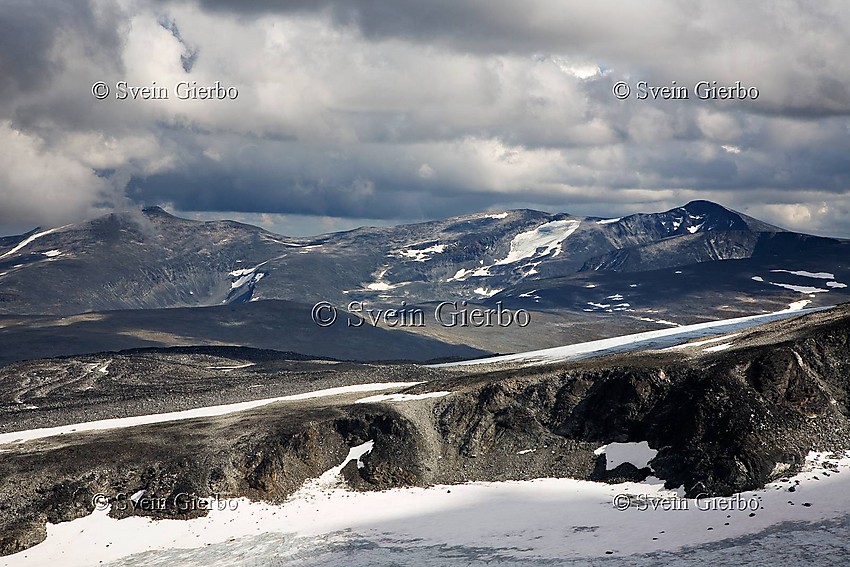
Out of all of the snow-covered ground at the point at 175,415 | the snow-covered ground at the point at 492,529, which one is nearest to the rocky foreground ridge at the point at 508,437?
the snow-covered ground at the point at 492,529

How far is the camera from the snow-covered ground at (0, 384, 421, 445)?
10319cm

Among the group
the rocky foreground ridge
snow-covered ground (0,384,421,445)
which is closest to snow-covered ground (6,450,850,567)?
the rocky foreground ridge

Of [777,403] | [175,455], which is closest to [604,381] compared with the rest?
[777,403]

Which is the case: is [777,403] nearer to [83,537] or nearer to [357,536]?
[357,536]

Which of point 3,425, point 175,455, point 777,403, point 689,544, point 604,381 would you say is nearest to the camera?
point 689,544

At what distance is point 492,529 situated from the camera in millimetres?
73250

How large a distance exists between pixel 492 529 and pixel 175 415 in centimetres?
5037

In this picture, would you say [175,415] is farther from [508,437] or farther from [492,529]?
[492,529]

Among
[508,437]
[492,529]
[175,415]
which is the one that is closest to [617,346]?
[508,437]

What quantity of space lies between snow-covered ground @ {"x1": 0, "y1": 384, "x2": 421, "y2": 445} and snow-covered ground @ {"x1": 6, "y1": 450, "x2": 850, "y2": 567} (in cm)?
2744

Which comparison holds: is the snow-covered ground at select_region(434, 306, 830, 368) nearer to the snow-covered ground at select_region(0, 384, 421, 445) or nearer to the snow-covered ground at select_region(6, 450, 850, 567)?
the snow-covered ground at select_region(0, 384, 421, 445)

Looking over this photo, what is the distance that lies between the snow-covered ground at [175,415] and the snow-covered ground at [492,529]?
27.4m

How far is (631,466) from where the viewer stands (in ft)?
269

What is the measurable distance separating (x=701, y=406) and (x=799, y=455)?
33.7 ft
